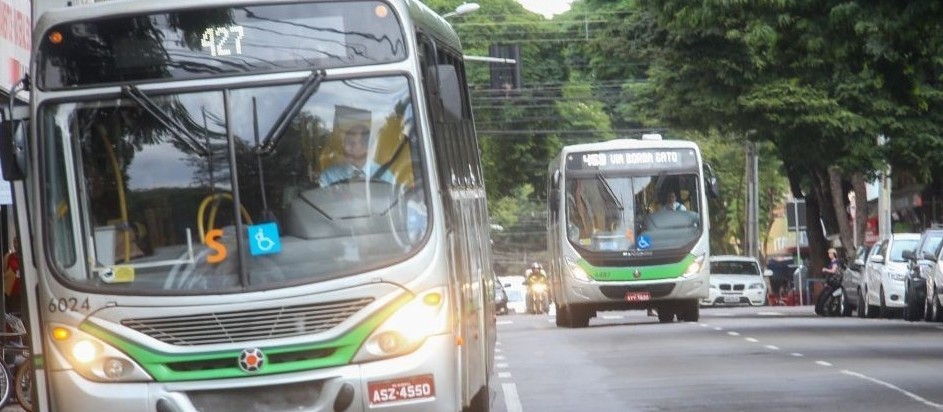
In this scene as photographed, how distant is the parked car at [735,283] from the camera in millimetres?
55312

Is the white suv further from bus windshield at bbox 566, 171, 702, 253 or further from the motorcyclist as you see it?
the motorcyclist

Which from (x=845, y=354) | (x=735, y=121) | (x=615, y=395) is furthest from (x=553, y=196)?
(x=615, y=395)

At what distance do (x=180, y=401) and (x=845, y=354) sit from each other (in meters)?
13.4

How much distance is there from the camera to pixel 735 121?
130 ft

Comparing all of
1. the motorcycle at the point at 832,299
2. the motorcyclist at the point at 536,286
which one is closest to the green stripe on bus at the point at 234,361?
the motorcycle at the point at 832,299

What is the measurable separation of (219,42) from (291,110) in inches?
22.6

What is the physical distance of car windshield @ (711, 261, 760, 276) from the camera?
55719 mm

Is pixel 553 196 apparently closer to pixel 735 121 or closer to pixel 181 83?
pixel 735 121

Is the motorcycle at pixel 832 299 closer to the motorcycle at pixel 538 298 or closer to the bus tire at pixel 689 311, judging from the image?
the bus tire at pixel 689 311

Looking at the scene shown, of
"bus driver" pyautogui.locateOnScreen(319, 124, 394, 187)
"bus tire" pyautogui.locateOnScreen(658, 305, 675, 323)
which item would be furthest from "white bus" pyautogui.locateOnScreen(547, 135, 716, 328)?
"bus driver" pyautogui.locateOnScreen(319, 124, 394, 187)

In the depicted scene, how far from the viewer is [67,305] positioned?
10.8 m

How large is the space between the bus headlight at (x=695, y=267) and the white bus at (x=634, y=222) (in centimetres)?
2

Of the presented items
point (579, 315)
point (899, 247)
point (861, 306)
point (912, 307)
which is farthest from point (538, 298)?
point (912, 307)

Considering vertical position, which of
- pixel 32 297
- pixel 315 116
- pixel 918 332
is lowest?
pixel 918 332
